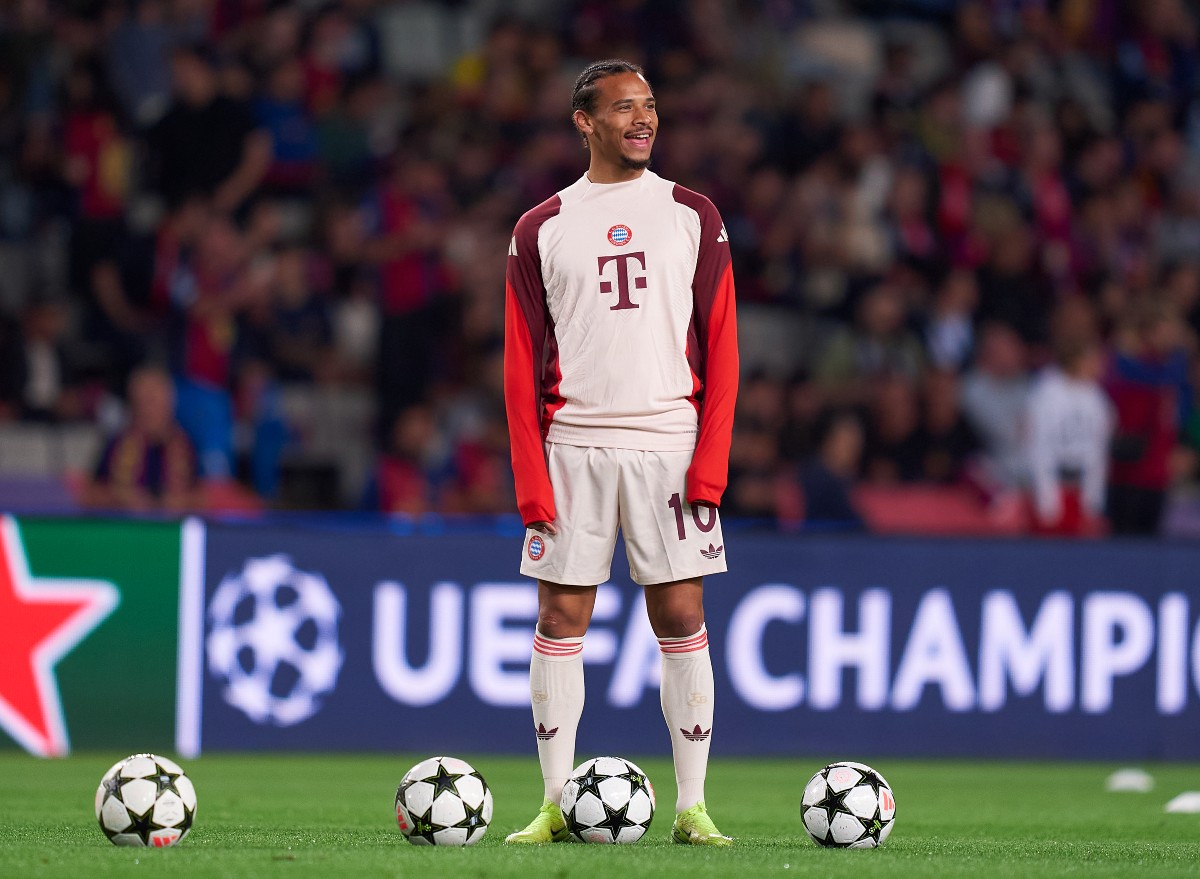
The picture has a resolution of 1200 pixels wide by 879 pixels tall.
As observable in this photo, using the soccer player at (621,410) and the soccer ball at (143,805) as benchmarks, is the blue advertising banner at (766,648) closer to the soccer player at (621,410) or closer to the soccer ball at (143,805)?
the soccer player at (621,410)

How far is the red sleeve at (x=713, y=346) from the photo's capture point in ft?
18.0

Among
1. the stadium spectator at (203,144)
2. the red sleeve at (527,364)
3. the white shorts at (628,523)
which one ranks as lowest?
the white shorts at (628,523)

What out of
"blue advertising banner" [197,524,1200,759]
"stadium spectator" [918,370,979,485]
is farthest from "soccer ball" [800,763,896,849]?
"stadium spectator" [918,370,979,485]

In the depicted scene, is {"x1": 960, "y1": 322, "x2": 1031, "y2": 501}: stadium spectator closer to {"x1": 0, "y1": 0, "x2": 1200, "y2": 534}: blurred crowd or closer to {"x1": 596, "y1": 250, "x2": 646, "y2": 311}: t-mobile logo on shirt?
{"x1": 0, "y1": 0, "x2": 1200, "y2": 534}: blurred crowd

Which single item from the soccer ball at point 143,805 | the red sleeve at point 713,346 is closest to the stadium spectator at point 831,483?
the red sleeve at point 713,346

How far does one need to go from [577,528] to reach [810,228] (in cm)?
933

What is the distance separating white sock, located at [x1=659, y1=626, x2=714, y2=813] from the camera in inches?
218

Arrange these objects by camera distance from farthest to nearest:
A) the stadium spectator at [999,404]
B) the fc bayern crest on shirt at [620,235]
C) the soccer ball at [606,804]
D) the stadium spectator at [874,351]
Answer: the stadium spectator at [999,404] < the stadium spectator at [874,351] < the fc bayern crest on shirt at [620,235] < the soccer ball at [606,804]

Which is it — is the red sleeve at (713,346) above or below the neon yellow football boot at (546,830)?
above

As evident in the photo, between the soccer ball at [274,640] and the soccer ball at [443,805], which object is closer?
the soccer ball at [443,805]


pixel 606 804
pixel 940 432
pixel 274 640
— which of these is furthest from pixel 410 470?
pixel 606 804

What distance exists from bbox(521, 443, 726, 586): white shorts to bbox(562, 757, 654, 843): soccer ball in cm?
55

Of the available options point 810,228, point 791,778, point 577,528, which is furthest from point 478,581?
point 810,228

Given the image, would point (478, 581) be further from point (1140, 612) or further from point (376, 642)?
point (1140, 612)
